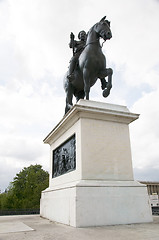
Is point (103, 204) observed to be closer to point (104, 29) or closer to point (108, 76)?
point (108, 76)

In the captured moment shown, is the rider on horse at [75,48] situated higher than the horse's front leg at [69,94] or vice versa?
the rider on horse at [75,48]

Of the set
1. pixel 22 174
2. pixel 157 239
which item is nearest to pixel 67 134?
pixel 157 239

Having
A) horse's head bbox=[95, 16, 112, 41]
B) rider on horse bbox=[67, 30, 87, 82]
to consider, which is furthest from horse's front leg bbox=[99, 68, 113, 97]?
rider on horse bbox=[67, 30, 87, 82]

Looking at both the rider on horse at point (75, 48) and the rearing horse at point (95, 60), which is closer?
the rearing horse at point (95, 60)

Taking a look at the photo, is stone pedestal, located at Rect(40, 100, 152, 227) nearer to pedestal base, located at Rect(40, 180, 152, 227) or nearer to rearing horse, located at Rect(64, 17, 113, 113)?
pedestal base, located at Rect(40, 180, 152, 227)

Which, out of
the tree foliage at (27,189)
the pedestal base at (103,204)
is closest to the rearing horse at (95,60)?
the pedestal base at (103,204)

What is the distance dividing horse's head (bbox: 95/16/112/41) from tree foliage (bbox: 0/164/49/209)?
3893cm

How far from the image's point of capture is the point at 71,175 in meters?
6.20

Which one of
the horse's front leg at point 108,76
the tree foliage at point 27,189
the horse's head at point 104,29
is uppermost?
the horse's head at point 104,29

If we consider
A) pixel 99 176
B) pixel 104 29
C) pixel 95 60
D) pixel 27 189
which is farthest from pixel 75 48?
pixel 27 189

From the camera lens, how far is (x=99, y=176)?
5.68 m

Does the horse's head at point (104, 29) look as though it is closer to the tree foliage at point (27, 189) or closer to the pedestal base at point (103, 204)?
the pedestal base at point (103, 204)

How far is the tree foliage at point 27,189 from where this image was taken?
1623 inches

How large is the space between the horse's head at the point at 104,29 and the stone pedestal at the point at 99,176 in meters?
2.17
